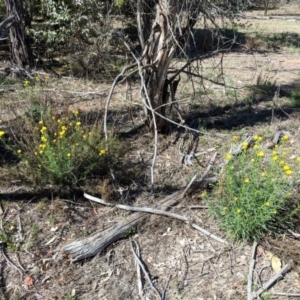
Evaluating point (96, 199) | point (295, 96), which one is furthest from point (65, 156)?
point (295, 96)

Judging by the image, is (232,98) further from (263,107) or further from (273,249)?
(273,249)

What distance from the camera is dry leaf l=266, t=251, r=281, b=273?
3.02 m

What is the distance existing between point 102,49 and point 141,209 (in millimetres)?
4840

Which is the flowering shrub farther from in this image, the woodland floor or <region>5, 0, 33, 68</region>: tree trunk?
<region>5, 0, 33, 68</region>: tree trunk

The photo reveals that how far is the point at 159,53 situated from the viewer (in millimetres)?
4539

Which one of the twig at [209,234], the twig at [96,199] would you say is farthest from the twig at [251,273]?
the twig at [96,199]

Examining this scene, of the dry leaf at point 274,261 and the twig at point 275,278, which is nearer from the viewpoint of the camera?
the twig at point 275,278

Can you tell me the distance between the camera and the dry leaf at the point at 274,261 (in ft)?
9.89

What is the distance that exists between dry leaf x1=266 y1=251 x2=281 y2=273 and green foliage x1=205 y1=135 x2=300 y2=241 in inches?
6.5

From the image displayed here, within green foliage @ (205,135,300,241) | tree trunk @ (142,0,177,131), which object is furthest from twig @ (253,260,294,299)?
tree trunk @ (142,0,177,131)

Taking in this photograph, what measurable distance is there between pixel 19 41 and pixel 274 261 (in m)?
6.44

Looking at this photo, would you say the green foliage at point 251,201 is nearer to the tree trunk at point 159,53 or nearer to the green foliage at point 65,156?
the green foliage at point 65,156

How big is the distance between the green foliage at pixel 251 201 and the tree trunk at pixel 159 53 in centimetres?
144

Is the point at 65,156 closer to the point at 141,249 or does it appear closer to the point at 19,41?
the point at 141,249
